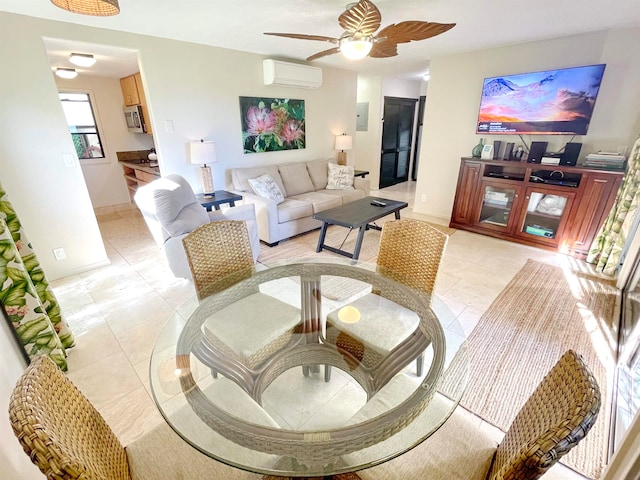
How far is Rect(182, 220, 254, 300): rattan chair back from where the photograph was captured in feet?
5.67

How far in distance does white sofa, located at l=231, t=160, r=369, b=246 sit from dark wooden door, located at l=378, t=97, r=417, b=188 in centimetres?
205

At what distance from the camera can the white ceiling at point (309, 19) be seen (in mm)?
2266

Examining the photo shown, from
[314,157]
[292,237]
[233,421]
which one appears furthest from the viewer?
[314,157]

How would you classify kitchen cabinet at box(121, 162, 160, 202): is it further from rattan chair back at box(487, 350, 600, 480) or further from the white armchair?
rattan chair back at box(487, 350, 600, 480)

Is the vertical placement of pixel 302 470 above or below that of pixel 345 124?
below


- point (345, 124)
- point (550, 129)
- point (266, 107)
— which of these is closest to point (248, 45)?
point (266, 107)

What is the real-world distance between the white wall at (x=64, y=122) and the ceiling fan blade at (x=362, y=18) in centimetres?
218

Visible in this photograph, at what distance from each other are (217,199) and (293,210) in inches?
35.9

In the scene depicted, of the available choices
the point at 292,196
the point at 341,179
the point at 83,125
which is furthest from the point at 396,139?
the point at 83,125

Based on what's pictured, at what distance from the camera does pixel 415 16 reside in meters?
2.52

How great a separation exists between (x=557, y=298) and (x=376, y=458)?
252 cm

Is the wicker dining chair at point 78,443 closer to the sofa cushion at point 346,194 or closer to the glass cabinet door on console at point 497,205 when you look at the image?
the sofa cushion at point 346,194

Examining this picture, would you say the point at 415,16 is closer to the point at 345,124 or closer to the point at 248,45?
the point at 248,45

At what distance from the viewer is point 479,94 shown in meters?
3.83
